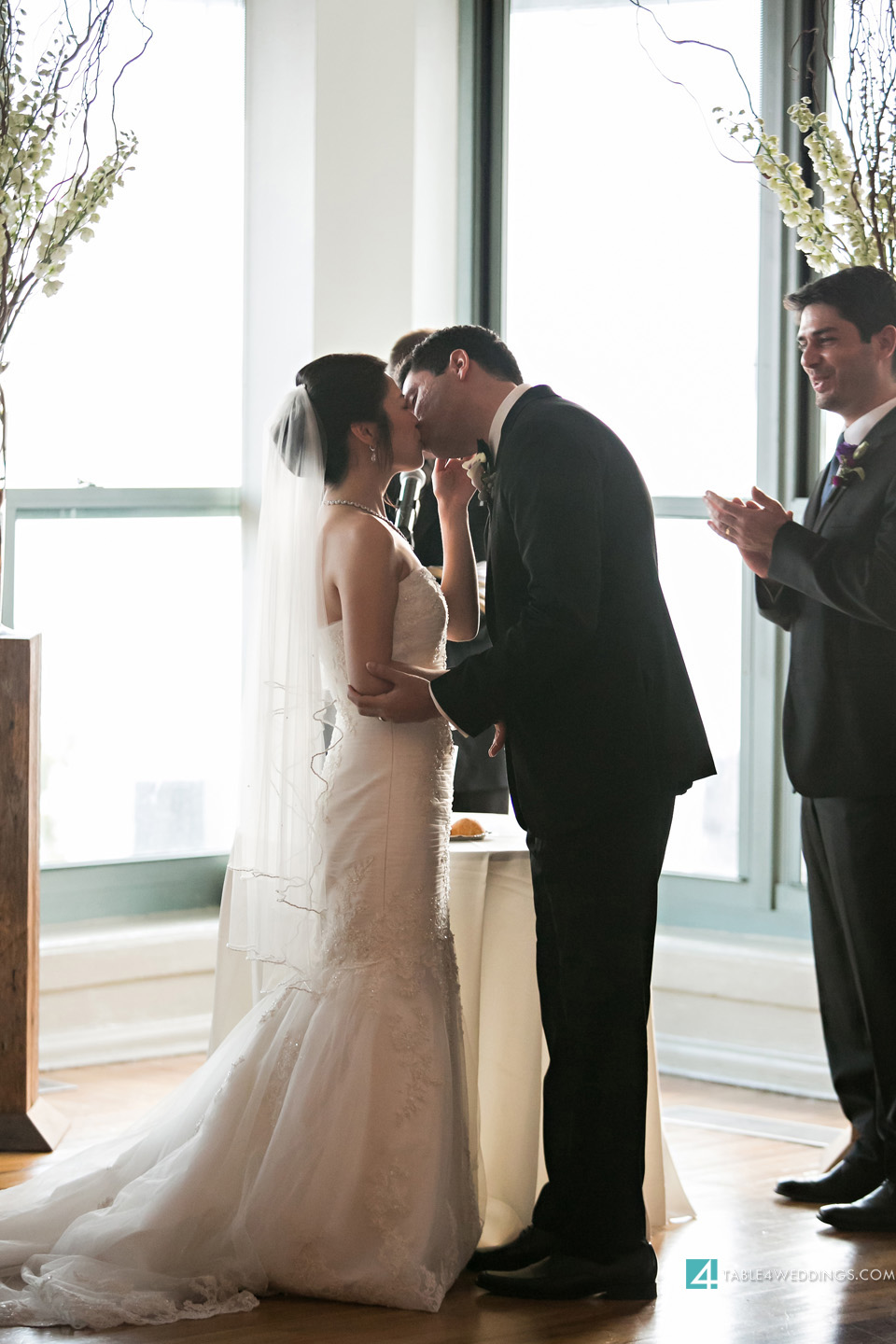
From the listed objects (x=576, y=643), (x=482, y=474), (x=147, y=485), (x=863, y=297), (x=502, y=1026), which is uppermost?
(x=863, y=297)

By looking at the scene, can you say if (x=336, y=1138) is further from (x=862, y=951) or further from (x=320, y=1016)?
(x=862, y=951)

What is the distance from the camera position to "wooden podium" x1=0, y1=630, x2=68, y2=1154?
374 centimetres

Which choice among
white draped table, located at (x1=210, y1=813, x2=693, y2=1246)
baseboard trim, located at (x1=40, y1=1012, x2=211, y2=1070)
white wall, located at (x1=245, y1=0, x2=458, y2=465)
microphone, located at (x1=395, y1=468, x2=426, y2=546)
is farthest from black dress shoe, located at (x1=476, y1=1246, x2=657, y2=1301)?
white wall, located at (x1=245, y1=0, x2=458, y2=465)

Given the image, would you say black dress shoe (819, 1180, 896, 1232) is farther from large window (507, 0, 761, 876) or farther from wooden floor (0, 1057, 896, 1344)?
large window (507, 0, 761, 876)

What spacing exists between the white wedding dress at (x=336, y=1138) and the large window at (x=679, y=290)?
204 centimetres

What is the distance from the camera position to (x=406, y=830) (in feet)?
9.61

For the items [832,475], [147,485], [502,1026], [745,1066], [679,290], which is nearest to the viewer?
[502,1026]

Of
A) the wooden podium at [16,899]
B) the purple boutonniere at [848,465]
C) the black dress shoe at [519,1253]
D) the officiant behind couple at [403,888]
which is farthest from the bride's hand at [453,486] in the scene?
the black dress shoe at [519,1253]

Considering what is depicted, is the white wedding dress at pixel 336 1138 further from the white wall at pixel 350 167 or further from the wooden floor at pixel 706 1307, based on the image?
the white wall at pixel 350 167

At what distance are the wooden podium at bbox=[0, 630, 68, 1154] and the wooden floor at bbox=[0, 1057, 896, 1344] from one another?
14 centimetres

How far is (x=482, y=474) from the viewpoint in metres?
2.91

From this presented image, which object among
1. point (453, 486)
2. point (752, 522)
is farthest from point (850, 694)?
point (453, 486)

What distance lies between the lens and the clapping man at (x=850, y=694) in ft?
10.6

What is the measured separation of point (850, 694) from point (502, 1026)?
105cm
